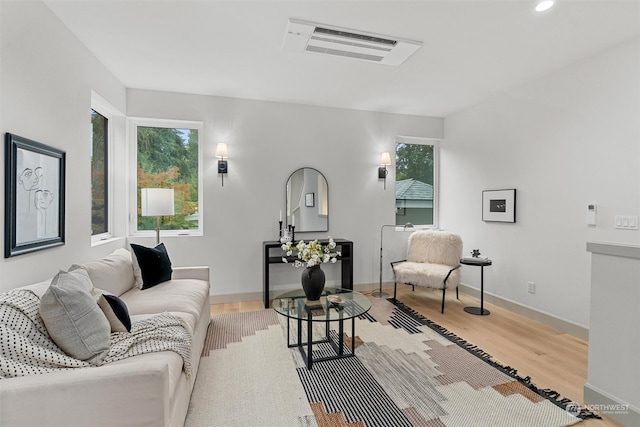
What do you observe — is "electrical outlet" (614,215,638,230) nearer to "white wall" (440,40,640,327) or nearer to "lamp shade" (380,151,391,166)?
"white wall" (440,40,640,327)

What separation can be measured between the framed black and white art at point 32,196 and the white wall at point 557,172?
4.39m

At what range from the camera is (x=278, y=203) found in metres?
4.25

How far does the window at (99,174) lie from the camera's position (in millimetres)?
3267

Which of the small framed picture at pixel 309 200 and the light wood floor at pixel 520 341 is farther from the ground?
the small framed picture at pixel 309 200

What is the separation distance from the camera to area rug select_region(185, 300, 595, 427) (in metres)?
1.88

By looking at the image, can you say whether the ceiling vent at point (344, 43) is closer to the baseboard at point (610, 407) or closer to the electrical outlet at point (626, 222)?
the electrical outlet at point (626, 222)

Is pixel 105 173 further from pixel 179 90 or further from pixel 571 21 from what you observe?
pixel 571 21

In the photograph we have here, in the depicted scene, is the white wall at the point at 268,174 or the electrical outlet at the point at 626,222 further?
the white wall at the point at 268,174

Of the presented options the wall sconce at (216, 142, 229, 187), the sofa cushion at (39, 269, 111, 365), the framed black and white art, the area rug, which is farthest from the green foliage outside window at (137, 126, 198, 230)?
the sofa cushion at (39, 269, 111, 365)

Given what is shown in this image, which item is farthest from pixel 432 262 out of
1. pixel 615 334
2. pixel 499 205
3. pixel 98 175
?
pixel 98 175

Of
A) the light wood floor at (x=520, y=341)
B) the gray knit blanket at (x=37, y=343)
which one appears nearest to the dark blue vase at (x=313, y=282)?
the gray knit blanket at (x=37, y=343)

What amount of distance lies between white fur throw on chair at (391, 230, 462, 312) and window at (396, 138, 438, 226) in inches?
22.5

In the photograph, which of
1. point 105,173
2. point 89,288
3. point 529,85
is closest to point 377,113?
point 529,85

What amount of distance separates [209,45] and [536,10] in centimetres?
247
